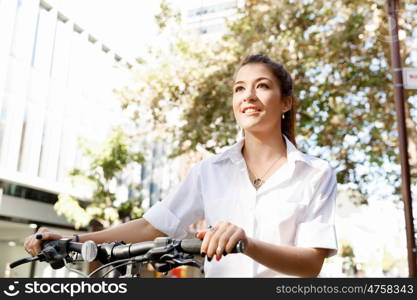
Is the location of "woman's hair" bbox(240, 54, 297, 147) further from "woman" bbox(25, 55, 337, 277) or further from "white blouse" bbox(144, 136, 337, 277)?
"white blouse" bbox(144, 136, 337, 277)

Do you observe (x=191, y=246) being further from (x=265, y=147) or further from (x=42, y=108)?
(x=42, y=108)

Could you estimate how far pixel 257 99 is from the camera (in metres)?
1.82

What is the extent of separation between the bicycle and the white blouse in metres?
0.40

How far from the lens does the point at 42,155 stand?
55.6 ft

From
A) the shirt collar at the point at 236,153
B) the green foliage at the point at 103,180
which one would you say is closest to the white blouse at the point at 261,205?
the shirt collar at the point at 236,153

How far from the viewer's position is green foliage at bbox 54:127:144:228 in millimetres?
16019

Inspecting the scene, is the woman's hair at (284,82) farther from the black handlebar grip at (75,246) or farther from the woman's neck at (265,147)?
the black handlebar grip at (75,246)

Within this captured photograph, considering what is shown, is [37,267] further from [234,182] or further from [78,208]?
[234,182]

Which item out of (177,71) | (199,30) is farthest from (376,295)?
(199,30)

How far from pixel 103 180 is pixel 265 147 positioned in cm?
1544

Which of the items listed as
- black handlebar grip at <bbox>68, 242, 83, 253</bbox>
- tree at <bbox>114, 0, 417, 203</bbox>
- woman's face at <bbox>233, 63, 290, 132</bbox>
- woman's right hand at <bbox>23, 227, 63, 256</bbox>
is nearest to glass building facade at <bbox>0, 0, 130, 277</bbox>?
tree at <bbox>114, 0, 417, 203</bbox>

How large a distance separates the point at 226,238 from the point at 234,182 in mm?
735

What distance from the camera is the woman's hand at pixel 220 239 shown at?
110 centimetres

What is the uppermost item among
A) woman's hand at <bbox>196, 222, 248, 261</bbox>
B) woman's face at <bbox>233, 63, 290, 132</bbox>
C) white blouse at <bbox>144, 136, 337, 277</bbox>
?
woman's face at <bbox>233, 63, 290, 132</bbox>
